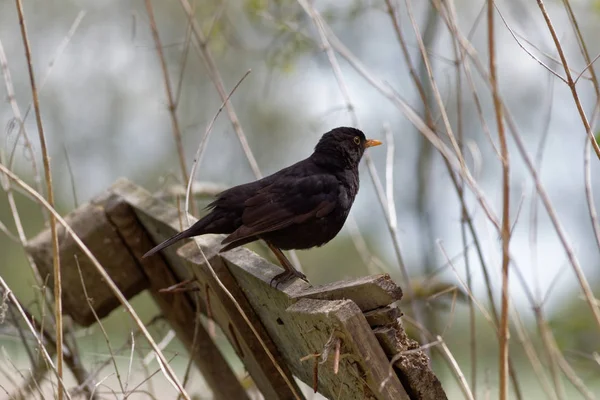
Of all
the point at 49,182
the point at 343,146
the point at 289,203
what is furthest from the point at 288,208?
the point at 49,182

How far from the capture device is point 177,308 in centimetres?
331

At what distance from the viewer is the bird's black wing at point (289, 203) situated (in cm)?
293

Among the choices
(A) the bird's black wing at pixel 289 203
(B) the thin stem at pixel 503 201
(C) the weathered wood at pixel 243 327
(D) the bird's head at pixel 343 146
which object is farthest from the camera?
(D) the bird's head at pixel 343 146

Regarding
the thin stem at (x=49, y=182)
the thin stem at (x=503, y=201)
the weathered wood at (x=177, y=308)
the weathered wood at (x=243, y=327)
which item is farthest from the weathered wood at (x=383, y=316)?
the weathered wood at (x=177, y=308)

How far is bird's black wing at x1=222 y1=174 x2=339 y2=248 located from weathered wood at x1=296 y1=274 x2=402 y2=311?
102 cm

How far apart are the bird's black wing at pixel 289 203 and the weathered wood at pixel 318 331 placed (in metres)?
0.52

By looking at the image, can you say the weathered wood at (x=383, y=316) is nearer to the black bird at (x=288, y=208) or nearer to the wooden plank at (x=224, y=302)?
the wooden plank at (x=224, y=302)

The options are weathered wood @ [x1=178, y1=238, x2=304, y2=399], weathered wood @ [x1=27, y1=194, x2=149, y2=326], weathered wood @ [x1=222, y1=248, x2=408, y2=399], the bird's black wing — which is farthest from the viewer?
weathered wood @ [x1=27, y1=194, x2=149, y2=326]

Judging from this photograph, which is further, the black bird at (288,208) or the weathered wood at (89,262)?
the weathered wood at (89,262)

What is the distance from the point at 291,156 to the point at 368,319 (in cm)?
1055

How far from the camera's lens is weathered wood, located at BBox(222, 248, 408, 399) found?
1685 millimetres

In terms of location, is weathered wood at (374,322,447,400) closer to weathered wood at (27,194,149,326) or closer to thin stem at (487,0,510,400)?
thin stem at (487,0,510,400)

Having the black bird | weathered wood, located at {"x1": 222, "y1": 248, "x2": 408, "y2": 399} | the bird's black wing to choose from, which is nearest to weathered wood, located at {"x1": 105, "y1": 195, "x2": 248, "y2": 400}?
the black bird

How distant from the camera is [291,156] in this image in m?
12.3
